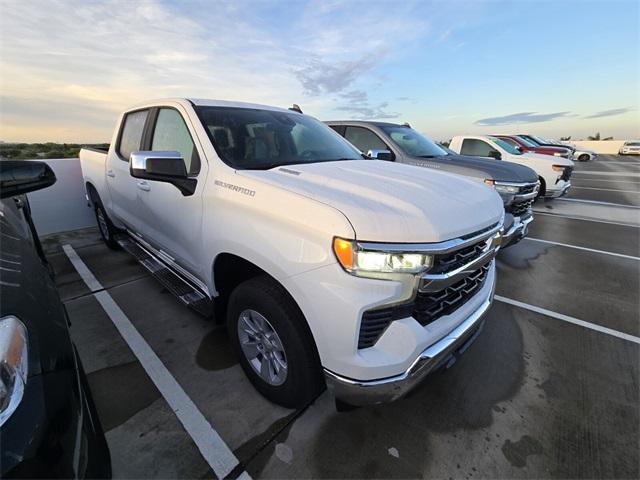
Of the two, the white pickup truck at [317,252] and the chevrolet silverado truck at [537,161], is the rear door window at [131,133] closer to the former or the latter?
the white pickup truck at [317,252]

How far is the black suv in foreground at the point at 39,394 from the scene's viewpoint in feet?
2.90

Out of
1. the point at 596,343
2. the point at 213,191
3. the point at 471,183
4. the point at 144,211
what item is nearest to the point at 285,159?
the point at 213,191

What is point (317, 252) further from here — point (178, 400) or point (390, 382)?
point (178, 400)

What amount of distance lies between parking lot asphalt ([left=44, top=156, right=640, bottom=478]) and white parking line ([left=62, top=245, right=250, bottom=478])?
4 centimetres

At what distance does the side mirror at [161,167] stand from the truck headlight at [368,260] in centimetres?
135

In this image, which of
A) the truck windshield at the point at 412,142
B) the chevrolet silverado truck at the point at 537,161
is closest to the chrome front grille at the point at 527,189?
the truck windshield at the point at 412,142

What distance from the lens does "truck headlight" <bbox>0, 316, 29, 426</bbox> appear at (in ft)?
3.02

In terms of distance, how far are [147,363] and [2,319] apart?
178cm

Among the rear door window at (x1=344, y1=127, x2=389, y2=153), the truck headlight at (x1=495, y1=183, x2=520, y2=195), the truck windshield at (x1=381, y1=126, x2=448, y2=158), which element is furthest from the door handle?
the truck headlight at (x1=495, y1=183, x2=520, y2=195)

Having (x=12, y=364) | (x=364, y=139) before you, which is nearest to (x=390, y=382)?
(x=12, y=364)

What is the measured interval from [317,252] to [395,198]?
0.53 meters

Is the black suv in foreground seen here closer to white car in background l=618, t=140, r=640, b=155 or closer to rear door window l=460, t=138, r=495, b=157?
rear door window l=460, t=138, r=495, b=157

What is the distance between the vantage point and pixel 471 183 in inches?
94.9

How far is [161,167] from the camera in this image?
2232 millimetres
